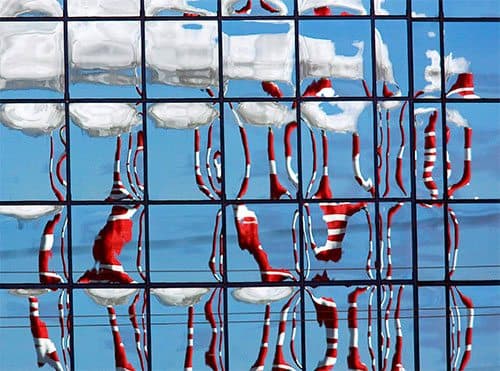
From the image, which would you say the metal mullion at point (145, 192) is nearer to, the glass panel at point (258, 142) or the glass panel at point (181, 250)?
the glass panel at point (181, 250)

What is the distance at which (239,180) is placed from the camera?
21.6 feet

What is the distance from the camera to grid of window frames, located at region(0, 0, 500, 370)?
21.5ft

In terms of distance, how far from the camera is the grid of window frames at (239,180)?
6.54 metres

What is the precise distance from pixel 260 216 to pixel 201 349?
968 millimetres

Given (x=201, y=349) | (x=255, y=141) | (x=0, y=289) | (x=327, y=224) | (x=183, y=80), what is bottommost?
(x=201, y=349)

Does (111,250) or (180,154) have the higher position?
(180,154)

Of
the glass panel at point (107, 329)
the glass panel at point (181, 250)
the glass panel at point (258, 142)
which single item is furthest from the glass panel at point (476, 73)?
the glass panel at point (107, 329)

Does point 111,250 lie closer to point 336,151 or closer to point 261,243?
point 261,243

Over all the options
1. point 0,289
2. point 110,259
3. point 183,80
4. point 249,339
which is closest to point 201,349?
point 249,339

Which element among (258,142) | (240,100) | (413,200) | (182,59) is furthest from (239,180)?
(413,200)

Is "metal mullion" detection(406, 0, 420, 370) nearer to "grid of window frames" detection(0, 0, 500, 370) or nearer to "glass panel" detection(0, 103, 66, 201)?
"grid of window frames" detection(0, 0, 500, 370)

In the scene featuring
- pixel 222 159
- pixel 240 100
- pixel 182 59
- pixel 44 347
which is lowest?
pixel 44 347

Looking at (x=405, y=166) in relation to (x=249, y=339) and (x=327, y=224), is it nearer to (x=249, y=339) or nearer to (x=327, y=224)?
(x=327, y=224)

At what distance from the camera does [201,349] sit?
6.59m
